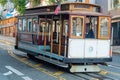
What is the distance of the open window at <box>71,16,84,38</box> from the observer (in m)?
15.7

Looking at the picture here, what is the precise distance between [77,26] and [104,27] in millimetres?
1367

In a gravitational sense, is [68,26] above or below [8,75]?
above

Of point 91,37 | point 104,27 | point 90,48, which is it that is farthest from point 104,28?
point 90,48

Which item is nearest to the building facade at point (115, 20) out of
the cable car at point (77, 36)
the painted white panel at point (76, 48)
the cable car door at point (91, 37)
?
the cable car at point (77, 36)

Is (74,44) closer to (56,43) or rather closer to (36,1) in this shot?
(56,43)

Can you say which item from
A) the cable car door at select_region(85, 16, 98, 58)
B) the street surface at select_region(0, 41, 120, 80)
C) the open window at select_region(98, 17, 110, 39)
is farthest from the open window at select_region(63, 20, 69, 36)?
the street surface at select_region(0, 41, 120, 80)

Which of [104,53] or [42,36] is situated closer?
[104,53]

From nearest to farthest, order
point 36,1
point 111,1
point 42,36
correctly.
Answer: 1. point 42,36
2. point 36,1
3. point 111,1

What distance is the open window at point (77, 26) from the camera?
15742 mm

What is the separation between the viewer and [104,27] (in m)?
16.5

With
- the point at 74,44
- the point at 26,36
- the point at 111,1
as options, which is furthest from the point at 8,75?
the point at 111,1

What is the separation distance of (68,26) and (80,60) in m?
1.50

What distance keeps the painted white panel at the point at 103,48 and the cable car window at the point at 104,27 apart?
28 cm

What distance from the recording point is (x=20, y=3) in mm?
18125
